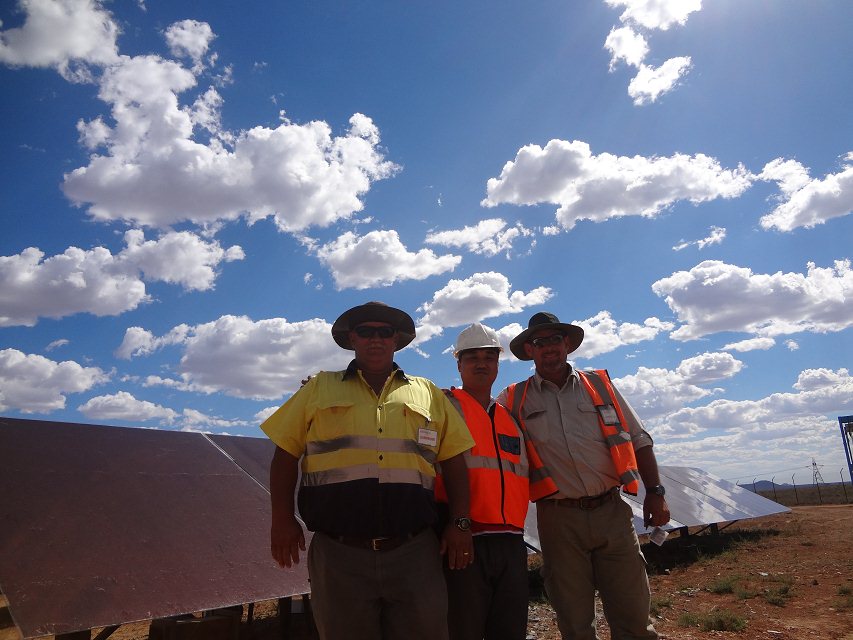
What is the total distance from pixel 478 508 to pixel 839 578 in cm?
873

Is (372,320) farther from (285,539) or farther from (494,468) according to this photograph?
(285,539)

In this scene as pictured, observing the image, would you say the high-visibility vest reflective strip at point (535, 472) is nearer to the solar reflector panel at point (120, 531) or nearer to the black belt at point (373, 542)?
the black belt at point (373, 542)

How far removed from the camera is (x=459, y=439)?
302 centimetres

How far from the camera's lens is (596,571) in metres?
3.51

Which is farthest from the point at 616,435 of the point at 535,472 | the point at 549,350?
the point at 549,350

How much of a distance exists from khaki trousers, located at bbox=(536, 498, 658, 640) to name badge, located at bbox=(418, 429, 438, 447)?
44.8 inches

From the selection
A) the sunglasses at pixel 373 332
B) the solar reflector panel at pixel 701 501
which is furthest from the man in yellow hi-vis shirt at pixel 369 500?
the solar reflector panel at pixel 701 501

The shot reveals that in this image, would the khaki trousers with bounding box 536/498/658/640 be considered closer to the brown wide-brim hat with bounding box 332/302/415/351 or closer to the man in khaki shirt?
the man in khaki shirt

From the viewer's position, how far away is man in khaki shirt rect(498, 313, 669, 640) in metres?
3.39

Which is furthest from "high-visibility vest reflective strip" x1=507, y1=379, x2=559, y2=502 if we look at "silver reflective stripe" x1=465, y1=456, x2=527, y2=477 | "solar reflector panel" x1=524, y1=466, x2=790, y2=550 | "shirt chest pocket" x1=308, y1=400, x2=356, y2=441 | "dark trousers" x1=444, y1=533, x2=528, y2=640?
"solar reflector panel" x1=524, y1=466, x2=790, y2=550

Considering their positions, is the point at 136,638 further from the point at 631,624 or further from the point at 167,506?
the point at 631,624

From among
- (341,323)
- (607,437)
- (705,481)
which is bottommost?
(705,481)

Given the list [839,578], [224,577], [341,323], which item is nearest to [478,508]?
[341,323]

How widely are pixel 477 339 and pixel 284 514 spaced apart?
1596 mm
